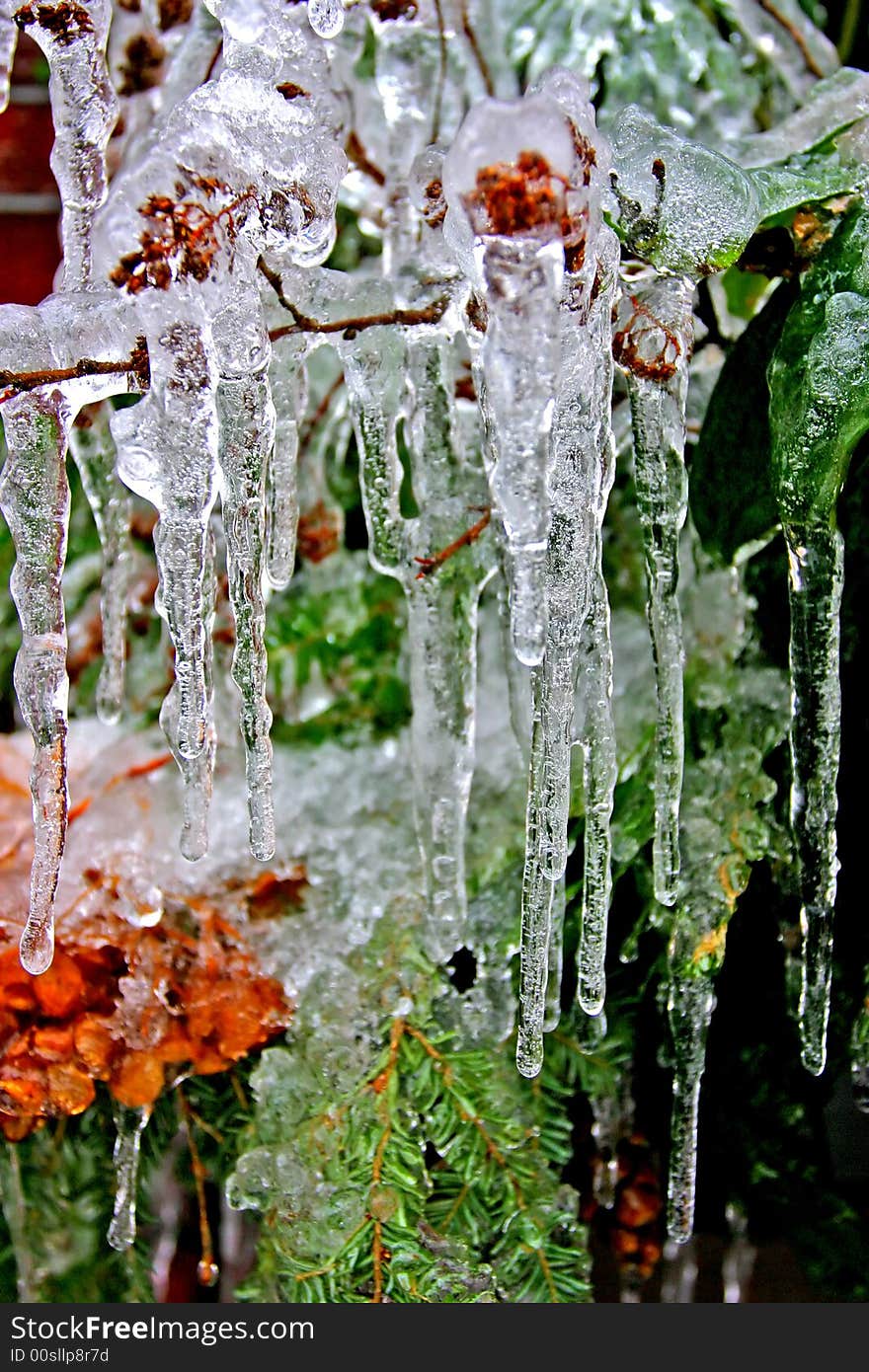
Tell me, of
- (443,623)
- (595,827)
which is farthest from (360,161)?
(595,827)

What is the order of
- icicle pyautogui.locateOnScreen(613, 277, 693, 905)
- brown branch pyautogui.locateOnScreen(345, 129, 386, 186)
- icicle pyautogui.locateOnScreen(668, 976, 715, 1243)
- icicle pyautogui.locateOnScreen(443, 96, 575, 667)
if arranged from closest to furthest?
icicle pyautogui.locateOnScreen(443, 96, 575, 667) → icicle pyautogui.locateOnScreen(613, 277, 693, 905) → icicle pyautogui.locateOnScreen(668, 976, 715, 1243) → brown branch pyautogui.locateOnScreen(345, 129, 386, 186)

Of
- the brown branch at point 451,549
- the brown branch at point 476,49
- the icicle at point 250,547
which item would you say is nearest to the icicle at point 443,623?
the brown branch at point 451,549

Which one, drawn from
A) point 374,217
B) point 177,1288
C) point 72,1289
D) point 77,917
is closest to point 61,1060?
point 77,917

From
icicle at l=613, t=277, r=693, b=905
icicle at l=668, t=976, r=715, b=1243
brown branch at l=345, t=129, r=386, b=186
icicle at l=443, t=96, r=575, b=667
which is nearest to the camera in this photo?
icicle at l=443, t=96, r=575, b=667

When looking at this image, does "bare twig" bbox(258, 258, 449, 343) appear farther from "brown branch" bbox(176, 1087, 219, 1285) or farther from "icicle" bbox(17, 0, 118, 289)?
"brown branch" bbox(176, 1087, 219, 1285)

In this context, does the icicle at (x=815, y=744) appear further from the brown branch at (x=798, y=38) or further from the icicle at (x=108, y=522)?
the brown branch at (x=798, y=38)

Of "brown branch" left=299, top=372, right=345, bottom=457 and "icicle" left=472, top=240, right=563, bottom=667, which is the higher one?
"brown branch" left=299, top=372, right=345, bottom=457

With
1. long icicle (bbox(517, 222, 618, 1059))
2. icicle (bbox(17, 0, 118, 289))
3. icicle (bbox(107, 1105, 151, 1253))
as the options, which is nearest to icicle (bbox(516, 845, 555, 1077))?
long icicle (bbox(517, 222, 618, 1059))

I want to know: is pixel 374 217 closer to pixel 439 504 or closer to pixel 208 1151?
pixel 439 504

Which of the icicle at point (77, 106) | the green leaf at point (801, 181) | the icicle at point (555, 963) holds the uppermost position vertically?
the icicle at point (77, 106)
